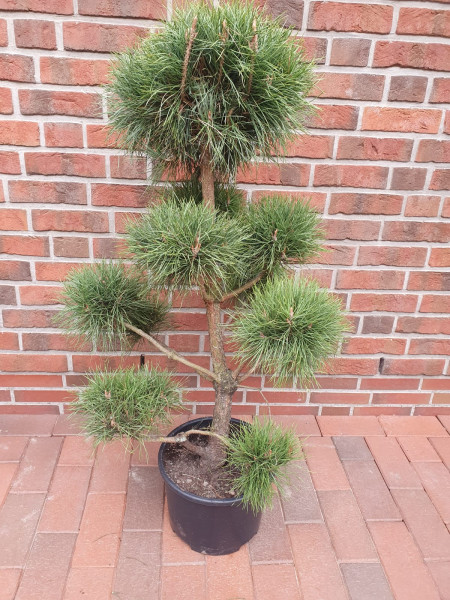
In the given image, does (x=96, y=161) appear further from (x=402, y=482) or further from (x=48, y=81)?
(x=402, y=482)

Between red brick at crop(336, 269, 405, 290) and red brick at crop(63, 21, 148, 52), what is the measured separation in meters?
1.13

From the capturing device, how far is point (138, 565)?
1448 millimetres

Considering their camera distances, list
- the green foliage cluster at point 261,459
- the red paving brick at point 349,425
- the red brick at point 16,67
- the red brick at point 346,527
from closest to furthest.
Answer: the green foliage cluster at point 261,459
the red brick at point 346,527
the red brick at point 16,67
the red paving brick at point 349,425

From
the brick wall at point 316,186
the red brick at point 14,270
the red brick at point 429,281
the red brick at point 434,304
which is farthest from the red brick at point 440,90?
the red brick at point 14,270

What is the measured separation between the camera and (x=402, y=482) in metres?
1.80

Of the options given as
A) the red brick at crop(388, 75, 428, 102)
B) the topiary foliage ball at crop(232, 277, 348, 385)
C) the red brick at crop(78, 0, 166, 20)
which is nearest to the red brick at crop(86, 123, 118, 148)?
the red brick at crop(78, 0, 166, 20)

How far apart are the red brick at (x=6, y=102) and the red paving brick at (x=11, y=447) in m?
1.22

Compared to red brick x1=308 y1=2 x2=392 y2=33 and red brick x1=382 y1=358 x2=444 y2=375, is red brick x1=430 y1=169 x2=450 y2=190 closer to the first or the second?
red brick x1=308 y1=2 x2=392 y2=33

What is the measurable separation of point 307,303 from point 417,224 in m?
0.98

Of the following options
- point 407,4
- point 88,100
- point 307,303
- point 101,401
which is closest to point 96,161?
point 88,100

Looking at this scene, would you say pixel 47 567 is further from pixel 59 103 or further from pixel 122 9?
pixel 122 9

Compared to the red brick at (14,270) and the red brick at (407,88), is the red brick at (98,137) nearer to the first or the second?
the red brick at (14,270)

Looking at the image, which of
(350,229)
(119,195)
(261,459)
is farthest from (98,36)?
(261,459)

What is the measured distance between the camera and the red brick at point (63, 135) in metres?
1.69
